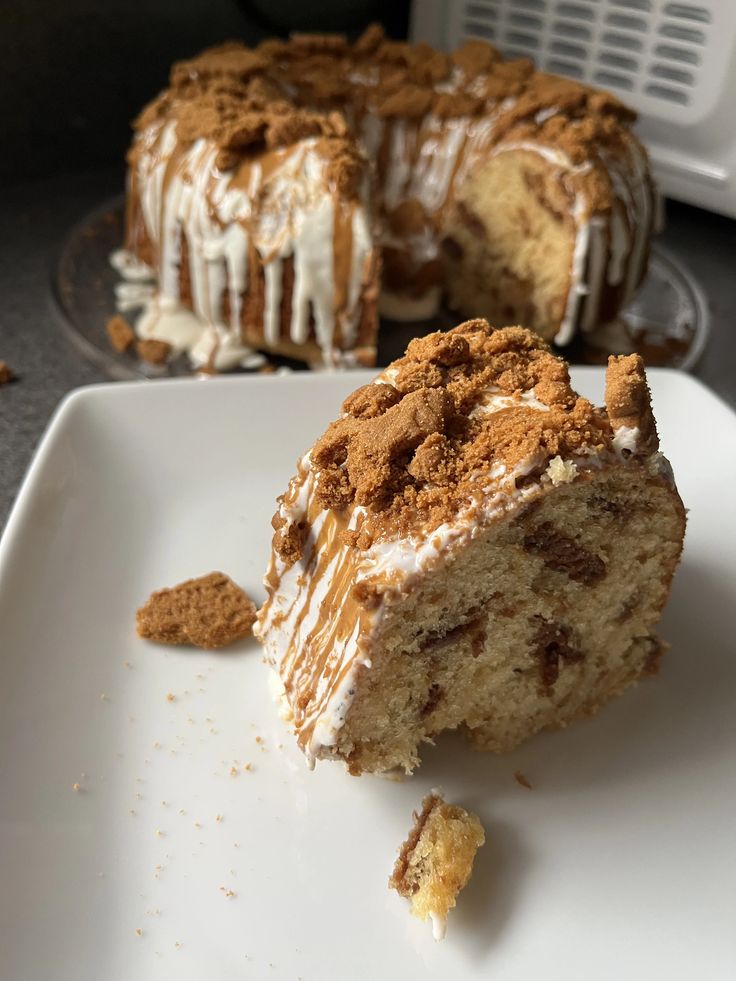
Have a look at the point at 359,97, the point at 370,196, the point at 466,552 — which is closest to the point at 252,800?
the point at 466,552

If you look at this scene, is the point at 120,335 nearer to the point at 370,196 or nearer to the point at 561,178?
the point at 370,196

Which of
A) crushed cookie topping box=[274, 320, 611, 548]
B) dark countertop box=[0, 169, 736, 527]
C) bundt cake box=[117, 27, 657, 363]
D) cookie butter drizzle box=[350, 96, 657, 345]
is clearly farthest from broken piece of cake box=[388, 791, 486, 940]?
cookie butter drizzle box=[350, 96, 657, 345]

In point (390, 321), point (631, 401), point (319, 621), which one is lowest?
point (390, 321)

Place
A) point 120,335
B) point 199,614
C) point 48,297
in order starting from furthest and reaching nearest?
point 48,297
point 120,335
point 199,614

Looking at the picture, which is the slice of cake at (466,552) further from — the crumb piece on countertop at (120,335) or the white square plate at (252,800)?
the crumb piece on countertop at (120,335)

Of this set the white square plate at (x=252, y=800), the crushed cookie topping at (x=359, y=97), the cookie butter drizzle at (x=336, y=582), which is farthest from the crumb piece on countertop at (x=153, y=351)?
the cookie butter drizzle at (x=336, y=582)

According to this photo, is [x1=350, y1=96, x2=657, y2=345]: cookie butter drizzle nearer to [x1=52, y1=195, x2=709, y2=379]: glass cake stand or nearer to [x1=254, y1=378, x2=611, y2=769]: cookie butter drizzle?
[x1=52, y1=195, x2=709, y2=379]: glass cake stand

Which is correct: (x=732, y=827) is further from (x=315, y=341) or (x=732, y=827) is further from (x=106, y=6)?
(x=106, y=6)

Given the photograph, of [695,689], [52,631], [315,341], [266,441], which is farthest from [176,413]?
[695,689]
